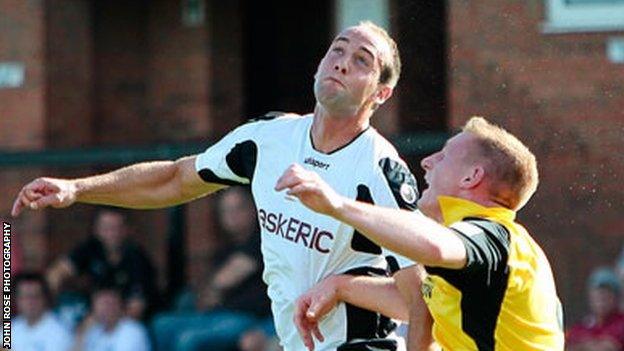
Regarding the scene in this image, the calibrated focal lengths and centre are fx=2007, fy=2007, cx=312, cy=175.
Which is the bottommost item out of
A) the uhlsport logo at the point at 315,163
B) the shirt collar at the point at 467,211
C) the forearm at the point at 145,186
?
the forearm at the point at 145,186

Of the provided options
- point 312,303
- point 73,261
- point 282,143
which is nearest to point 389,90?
point 282,143

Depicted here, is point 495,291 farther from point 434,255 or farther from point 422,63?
point 422,63

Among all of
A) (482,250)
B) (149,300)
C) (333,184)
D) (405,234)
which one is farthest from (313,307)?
(149,300)

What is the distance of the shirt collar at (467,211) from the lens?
19.3ft

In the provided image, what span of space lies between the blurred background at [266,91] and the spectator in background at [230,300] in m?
0.48

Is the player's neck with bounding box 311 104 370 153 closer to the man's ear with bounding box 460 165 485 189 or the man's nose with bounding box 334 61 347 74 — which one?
the man's nose with bounding box 334 61 347 74

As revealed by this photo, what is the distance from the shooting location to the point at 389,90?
23.3ft

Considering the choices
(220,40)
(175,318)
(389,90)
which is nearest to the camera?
(389,90)

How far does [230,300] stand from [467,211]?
661cm

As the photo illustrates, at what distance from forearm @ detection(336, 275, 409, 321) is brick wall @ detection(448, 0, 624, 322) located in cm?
522

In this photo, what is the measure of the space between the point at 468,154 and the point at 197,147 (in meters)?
7.02

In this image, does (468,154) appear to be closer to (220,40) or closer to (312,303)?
(312,303)

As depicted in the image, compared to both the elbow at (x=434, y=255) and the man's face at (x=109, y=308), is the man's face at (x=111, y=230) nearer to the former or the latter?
the man's face at (x=109, y=308)

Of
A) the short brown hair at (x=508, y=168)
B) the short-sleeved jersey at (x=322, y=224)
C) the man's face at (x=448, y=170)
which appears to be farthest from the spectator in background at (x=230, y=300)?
the short brown hair at (x=508, y=168)
